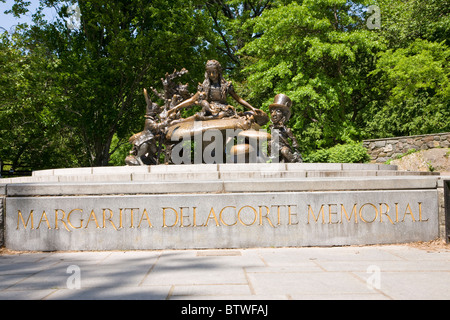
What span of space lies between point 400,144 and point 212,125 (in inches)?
543

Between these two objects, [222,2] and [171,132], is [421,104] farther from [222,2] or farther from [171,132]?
[171,132]

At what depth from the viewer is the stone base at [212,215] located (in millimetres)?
6230

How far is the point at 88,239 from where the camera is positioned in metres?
6.23

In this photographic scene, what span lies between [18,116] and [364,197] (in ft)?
68.9

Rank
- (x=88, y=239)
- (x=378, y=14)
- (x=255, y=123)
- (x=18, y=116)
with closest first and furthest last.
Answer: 1. (x=88, y=239)
2. (x=255, y=123)
3. (x=18, y=116)
4. (x=378, y=14)

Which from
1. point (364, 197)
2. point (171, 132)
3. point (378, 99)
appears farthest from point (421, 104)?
point (364, 197)

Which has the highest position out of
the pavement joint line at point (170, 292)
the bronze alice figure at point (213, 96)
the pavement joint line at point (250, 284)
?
the bronze alice figure at point (213, 96)

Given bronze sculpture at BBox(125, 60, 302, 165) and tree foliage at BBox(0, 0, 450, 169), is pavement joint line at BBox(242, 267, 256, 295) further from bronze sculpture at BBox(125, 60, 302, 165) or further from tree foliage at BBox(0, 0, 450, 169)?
tree foliage at BBox(0, 0, 450, 169)

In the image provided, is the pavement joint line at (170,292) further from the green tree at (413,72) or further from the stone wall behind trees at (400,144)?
the green tree at (413,72)

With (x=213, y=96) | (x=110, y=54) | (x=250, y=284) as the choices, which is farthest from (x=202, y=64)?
(x=250, y=284)

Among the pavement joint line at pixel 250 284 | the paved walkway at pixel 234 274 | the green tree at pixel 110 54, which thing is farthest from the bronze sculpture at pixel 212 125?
the green tree at pixel 110 54

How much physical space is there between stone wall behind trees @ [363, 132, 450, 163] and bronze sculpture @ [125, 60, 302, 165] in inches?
447

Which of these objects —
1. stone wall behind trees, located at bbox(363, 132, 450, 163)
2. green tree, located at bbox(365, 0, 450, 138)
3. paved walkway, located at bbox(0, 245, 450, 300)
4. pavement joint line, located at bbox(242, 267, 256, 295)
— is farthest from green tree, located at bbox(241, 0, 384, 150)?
pavement joint line, located at bbox(242, 267, 256, 295)

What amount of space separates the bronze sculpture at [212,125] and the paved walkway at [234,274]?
4.73 metres
